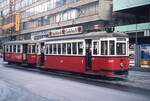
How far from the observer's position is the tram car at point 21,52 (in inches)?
1328

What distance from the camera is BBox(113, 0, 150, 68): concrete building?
38425 millimetres

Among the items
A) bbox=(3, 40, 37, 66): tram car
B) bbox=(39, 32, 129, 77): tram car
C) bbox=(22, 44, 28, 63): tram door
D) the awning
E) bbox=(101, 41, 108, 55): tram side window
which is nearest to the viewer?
bbox=(39, 32, 129, 77): tram car

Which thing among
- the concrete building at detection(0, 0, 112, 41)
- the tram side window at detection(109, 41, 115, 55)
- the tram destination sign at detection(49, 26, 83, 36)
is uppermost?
the concrete building at detection(0, 0, 112, 41)

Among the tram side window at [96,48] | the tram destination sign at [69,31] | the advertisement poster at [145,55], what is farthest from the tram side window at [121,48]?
the advertisement poster at [145,55]

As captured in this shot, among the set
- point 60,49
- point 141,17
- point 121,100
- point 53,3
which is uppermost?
point 53,3

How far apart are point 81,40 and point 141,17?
27194 mm

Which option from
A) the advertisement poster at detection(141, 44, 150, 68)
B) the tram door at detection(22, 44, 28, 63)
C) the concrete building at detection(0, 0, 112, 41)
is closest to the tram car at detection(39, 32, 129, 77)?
the tram door at detection(22, 44, 28, 63)

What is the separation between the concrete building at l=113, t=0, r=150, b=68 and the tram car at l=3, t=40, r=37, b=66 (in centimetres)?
1216

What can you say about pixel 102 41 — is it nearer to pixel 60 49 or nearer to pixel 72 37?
pixel 72 37

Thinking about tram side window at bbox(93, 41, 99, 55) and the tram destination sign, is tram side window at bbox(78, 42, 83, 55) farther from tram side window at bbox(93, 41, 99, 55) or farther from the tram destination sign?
the tram destination sign

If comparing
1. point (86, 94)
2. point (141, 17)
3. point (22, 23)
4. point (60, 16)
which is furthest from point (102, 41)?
point (22, 23)

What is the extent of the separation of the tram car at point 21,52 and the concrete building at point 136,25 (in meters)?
12.2

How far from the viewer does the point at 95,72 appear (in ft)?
72.3

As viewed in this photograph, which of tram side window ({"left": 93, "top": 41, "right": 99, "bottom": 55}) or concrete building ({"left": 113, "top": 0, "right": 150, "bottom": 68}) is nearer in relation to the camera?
tram side window ({"left": 93, "top": 41, "right": 99, "bottom": 55})
